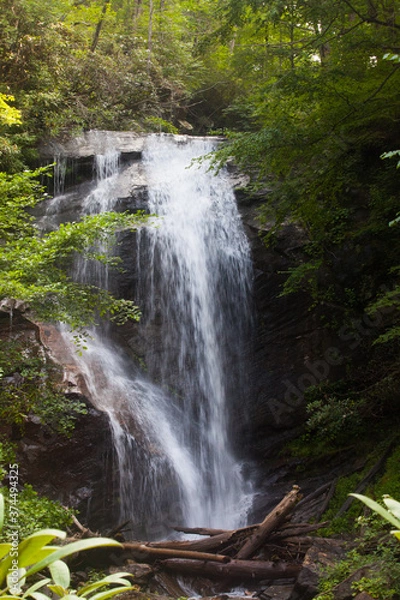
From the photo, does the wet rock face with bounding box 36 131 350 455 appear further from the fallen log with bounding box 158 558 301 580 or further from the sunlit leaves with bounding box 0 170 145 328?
the fallen log with bounding box 158 558 301 580

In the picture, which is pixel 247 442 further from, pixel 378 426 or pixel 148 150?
pixel 148 150

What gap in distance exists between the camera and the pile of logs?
513 centimetres

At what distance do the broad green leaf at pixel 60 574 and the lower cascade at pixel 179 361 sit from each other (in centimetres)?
595

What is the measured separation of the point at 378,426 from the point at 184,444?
11.5 ft

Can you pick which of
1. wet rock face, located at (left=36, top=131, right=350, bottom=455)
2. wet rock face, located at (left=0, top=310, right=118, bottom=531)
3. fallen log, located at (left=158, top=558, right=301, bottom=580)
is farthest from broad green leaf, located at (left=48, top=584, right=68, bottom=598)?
wet rock face, located at (left=36, top=131, right=350, bottom=455)

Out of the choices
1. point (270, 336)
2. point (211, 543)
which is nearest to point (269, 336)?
point (270, 336)

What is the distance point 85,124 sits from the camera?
41.7 feet

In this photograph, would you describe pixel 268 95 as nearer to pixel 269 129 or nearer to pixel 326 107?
pixel 326 107

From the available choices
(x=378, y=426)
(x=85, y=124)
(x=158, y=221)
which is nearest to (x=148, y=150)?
(x=85, y=124)

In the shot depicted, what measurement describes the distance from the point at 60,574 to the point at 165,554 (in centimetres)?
451

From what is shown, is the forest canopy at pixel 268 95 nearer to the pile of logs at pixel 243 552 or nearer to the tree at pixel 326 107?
→ the tree at pixel 326 107

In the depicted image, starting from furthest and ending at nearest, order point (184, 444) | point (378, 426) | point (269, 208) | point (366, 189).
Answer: point (366, 189)
point (184, 444)
point (378, 426)
point (269, 208)

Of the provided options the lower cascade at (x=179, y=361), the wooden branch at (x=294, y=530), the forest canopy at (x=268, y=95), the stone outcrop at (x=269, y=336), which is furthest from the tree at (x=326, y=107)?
the wooden branch at (x=294, y=530)

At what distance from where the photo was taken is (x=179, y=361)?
9.59 metres
